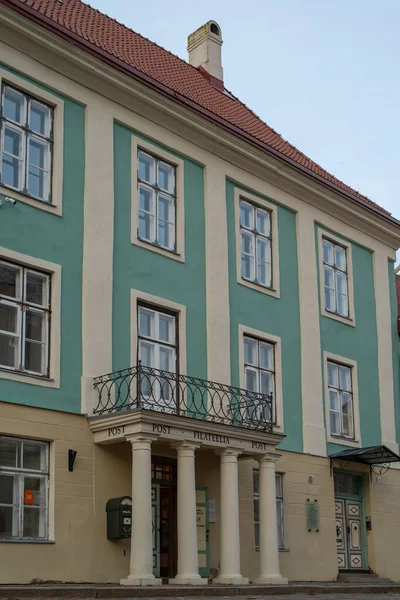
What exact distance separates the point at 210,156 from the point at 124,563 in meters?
8.75

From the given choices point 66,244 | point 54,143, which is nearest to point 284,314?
point 66,244

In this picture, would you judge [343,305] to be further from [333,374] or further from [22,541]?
[22,541]

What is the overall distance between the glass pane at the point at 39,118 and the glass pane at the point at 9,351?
381 cm

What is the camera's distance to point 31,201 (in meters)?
16.0

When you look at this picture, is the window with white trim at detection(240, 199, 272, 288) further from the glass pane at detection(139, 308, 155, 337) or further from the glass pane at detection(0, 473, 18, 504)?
the glass pane at detection(0, 473, 18, 504)

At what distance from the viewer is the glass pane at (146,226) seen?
18266mm

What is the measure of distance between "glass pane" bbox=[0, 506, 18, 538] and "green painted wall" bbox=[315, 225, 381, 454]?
907cm

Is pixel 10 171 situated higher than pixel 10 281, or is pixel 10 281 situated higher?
pixel 10 171

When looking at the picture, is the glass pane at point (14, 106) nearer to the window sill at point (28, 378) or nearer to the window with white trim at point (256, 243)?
the window sill at point (28, 378)

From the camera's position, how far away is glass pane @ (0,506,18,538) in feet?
47.4

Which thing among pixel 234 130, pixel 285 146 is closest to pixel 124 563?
pixel 234 130

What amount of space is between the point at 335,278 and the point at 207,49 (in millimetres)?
7604

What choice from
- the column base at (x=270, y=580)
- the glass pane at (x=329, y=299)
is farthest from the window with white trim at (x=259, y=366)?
the column base at (x=270, y=580)

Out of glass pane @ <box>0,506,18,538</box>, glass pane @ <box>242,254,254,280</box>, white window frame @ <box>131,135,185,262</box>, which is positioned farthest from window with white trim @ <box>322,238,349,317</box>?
glass pane @ <box>0,506,18,538</box>
